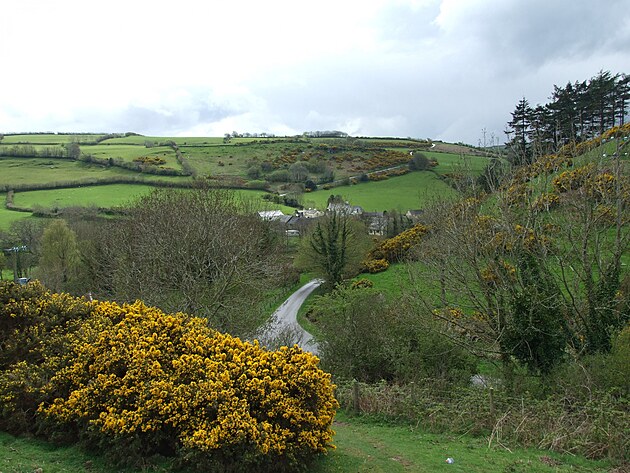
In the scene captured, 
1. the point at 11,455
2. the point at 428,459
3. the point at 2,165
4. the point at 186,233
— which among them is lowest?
the point at 428,459

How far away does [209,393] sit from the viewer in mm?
7465

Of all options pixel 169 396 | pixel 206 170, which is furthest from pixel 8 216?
pixel 169 396

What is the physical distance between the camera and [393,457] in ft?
29.3

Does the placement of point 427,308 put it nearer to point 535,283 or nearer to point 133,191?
point 535,283

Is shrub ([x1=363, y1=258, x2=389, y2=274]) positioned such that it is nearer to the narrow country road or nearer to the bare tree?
the narrow country road

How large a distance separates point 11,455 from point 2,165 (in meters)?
102

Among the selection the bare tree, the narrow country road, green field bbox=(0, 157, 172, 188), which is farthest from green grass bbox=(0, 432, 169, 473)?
green field bbox=(0, 157, 172, 188)

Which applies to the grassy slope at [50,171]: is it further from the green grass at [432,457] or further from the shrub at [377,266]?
the green grass at [432,457]

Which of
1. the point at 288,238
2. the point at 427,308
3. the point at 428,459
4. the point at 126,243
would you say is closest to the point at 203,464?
the point at 428,459

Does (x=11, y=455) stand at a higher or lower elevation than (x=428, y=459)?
higher

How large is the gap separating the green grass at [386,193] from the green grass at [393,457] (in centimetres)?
5938

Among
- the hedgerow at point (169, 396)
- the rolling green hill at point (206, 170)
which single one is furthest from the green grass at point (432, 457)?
the rolling green hill at point (206, 170)

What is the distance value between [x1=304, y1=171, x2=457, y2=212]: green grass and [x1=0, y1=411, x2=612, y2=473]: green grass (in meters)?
59.4

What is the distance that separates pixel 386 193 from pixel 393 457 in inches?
2908
